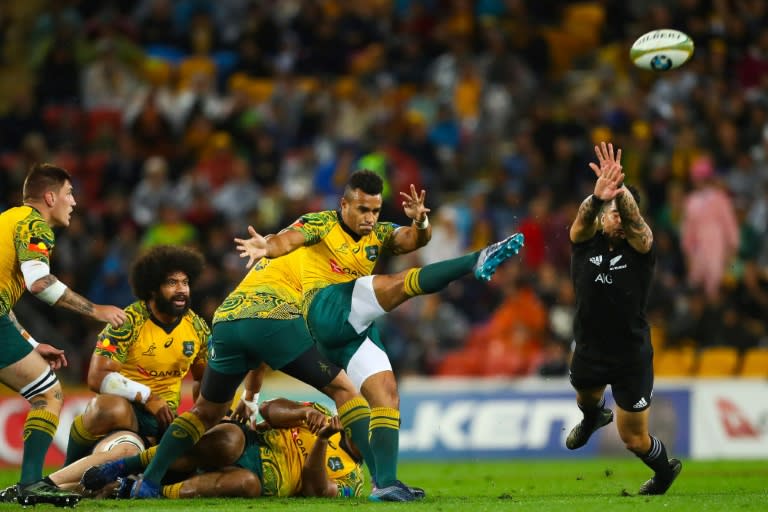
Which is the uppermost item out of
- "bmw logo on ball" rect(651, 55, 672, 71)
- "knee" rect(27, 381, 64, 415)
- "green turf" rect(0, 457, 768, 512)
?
"bmw logo on ball" rect(651, 55, 672, 71)

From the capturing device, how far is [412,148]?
19.7 metres

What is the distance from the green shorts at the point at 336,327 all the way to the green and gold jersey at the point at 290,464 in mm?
515

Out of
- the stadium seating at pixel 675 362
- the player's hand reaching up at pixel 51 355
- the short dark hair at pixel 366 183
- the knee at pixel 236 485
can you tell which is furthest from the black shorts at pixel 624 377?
the stadium seating at pixel 675 362

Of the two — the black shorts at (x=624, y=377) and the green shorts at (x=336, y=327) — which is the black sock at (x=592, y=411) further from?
the green shorts at (x=336, y=327)

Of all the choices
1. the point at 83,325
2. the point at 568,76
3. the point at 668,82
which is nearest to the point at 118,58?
the point at 83,325

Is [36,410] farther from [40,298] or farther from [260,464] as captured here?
[260,464]

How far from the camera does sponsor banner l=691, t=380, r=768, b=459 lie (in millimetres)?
15898

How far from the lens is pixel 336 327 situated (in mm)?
9930

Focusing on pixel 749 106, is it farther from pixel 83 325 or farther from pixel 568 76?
pixel 83 325

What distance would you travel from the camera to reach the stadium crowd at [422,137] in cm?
1755

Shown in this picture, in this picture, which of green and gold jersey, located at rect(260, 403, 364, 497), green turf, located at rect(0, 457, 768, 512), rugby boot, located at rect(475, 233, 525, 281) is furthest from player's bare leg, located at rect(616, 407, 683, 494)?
green and gold jersey, located at rect(260, 403, 364, 497)

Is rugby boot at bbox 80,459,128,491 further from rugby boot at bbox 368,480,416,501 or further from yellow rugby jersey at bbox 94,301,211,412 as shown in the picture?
rugby boot at bbox 368,480,416,501

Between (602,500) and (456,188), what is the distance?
1079cm

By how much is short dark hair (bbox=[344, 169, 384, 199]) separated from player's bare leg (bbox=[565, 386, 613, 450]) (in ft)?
7.63
